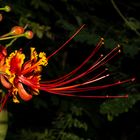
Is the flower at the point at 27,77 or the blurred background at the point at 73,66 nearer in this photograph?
the flower at the point at 27,77

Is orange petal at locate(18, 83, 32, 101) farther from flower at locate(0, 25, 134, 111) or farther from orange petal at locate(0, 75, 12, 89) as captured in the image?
orange petal at locate(0, 75, 12, 89)

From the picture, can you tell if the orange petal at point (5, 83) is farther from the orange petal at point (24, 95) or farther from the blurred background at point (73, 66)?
the blurred background at point (73, 66)

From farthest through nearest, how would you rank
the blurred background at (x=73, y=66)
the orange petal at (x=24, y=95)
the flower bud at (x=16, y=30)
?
1. the blurred background at (x=73, y=66)
2. the orange petal at (x=24, y=95)
3. the flower bud at (x=16, y=30)

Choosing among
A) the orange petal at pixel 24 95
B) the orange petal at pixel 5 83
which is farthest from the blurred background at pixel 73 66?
the orange petal at pixel 5 83

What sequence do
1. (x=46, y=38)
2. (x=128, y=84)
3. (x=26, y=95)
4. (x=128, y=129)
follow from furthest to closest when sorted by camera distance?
(x=128, y=129)
(x=46, y=38)
(x=128, y=84)
(x=26, y=95)

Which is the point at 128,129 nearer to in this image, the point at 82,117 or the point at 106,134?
the point at 106,134

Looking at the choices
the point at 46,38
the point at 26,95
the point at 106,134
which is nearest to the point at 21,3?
the point at 46,38

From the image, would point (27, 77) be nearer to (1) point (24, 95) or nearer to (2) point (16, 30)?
(1) point (24, 95)

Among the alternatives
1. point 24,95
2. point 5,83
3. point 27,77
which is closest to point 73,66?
point 27,77
